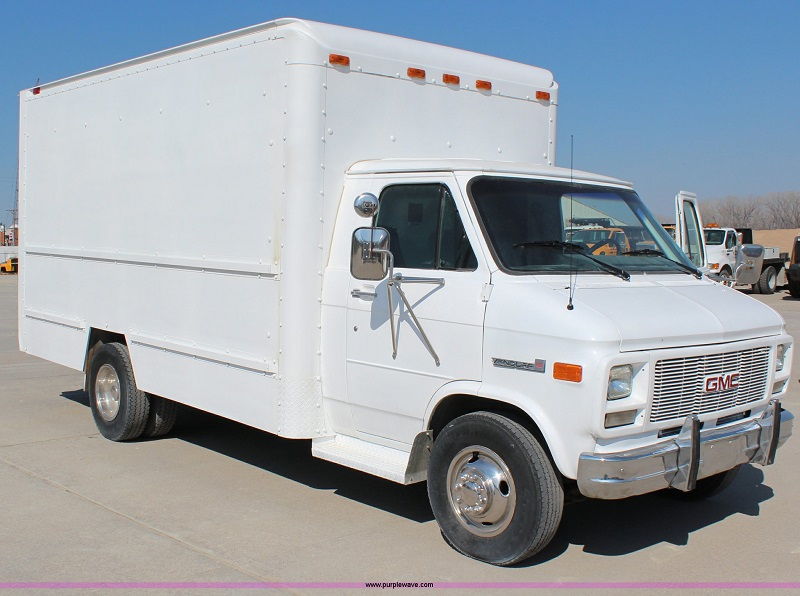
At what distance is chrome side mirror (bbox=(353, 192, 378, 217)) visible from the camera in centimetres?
569

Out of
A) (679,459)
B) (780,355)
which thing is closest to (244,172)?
(679,459)

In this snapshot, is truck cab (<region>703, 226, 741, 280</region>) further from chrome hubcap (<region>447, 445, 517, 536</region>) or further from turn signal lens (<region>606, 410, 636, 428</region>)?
turn signal lens (<region>606, 410, 636, 428</region>)

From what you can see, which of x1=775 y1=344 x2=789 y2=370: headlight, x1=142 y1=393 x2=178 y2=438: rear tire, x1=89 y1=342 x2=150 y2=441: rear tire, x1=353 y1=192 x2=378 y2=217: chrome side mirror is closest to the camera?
x1=353 y1=192 x2=378 y2=217: chrome side mirror

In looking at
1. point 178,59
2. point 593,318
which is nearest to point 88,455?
point 178,59

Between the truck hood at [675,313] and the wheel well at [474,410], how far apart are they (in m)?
0.74

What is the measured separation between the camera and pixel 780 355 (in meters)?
6.08

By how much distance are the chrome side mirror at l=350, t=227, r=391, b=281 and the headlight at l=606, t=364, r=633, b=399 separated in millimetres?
1519

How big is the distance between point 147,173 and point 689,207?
4.34 m

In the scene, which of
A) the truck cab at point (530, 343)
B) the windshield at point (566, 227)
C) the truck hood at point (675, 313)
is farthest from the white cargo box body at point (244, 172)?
the truck hood at point (675, 313)

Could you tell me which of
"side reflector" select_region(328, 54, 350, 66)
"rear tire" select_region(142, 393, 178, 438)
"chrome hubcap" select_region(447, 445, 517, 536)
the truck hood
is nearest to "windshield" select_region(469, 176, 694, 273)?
the truck hood

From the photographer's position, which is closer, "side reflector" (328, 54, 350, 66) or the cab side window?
the cab side window

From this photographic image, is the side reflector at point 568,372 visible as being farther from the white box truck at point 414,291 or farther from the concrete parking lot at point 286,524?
the concrete parking lot at point 286,524

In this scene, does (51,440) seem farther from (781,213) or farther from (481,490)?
(781,213)

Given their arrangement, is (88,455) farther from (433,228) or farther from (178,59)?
(433,228)
